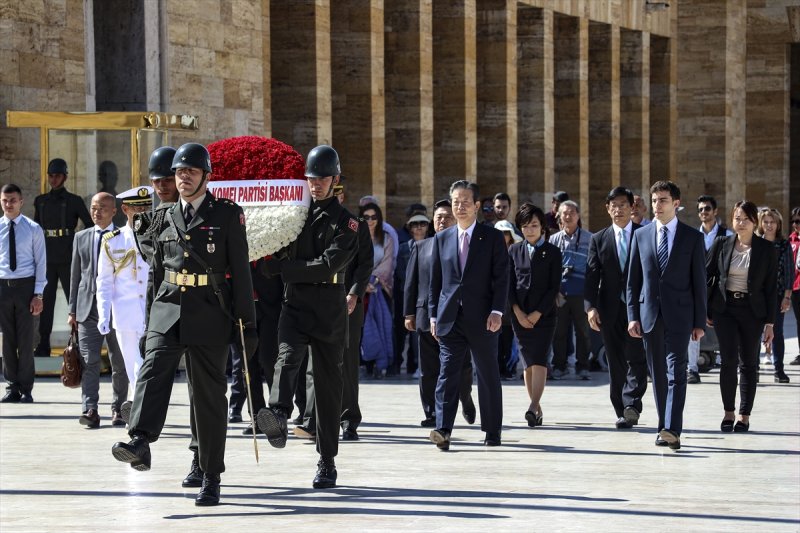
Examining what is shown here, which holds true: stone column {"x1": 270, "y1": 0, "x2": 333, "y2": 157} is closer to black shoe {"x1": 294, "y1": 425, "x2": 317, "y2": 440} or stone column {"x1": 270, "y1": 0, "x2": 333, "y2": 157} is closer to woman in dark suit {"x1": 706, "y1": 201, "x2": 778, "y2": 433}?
woman in dark suit {"x1": 706, "y1": 201, "x2": 778, "y2": 433}

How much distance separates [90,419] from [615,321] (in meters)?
3.97

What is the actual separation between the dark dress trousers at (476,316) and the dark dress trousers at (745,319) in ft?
6.58

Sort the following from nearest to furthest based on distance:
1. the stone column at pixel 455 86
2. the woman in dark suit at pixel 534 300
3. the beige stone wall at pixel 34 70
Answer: the woman in dark suit at pixel 534 300 < the beige stone wall at pixel 34 70 < the stone column at pixel 455 86

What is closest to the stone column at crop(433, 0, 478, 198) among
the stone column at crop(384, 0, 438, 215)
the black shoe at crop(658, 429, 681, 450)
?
the stone column at crop(384, 0, 438, 215)

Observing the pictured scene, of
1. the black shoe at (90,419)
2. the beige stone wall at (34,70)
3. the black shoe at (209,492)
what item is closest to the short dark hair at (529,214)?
the black shoe at (90,419)

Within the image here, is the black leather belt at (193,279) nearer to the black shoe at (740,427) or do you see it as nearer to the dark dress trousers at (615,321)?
the dark dress trousers at (615,321)

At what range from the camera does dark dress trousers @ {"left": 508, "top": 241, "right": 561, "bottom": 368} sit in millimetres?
13203

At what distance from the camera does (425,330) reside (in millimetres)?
12930

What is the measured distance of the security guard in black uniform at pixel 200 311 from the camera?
9.08 m

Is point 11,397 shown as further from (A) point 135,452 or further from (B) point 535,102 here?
(B) point 535,102

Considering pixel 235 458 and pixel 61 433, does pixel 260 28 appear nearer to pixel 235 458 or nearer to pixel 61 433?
pixel 61 433

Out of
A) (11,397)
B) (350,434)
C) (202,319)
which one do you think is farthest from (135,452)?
(11,397)

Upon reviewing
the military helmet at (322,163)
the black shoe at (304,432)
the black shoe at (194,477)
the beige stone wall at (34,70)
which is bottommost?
the black shoe at (304,432)

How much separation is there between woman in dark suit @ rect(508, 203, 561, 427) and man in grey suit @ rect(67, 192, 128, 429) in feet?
9.92
